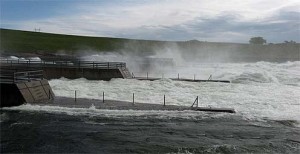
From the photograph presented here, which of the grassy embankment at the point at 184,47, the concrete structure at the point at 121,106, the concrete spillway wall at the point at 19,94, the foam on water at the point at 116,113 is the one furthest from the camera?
the grassy embankment at the point at 184,47

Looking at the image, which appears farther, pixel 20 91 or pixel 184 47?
pixel 184 47

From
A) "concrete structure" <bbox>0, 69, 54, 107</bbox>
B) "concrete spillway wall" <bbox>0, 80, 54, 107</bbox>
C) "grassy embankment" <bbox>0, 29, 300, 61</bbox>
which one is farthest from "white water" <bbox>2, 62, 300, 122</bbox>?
"grassy embankment" <bbox>0, 29, 300, 61</bbox>

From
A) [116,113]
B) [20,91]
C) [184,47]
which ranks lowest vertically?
[116,113]

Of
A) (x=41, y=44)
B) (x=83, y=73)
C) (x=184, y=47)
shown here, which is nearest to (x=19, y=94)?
(x=83, y=73)

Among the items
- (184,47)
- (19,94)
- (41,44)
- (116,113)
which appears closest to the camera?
(116,113)

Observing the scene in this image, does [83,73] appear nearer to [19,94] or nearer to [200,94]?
[200,94]

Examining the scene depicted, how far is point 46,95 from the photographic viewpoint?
86.2ft

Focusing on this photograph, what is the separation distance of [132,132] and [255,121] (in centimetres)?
855

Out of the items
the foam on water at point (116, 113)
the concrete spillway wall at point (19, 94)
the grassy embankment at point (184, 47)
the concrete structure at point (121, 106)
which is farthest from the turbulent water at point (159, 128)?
the grassy embankment at point (184, 47)

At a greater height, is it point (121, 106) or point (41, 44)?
point (41, 44)

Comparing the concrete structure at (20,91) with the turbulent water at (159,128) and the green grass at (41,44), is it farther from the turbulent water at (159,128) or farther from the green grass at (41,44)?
the green grass at (41,44)

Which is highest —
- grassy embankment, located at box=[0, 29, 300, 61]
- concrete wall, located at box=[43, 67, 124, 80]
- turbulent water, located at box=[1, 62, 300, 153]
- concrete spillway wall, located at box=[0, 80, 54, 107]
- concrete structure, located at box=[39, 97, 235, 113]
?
grassy embankment, located at box=[0, 29, 300, 61]

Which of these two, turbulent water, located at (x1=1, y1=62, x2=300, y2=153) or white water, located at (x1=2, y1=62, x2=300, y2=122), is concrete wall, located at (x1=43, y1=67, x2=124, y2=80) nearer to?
white water, located at (x1=2, y1=62, x2=300, y2=122)

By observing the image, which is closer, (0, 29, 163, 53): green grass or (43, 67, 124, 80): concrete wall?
(43, 67, 124, 80): concrete wall
